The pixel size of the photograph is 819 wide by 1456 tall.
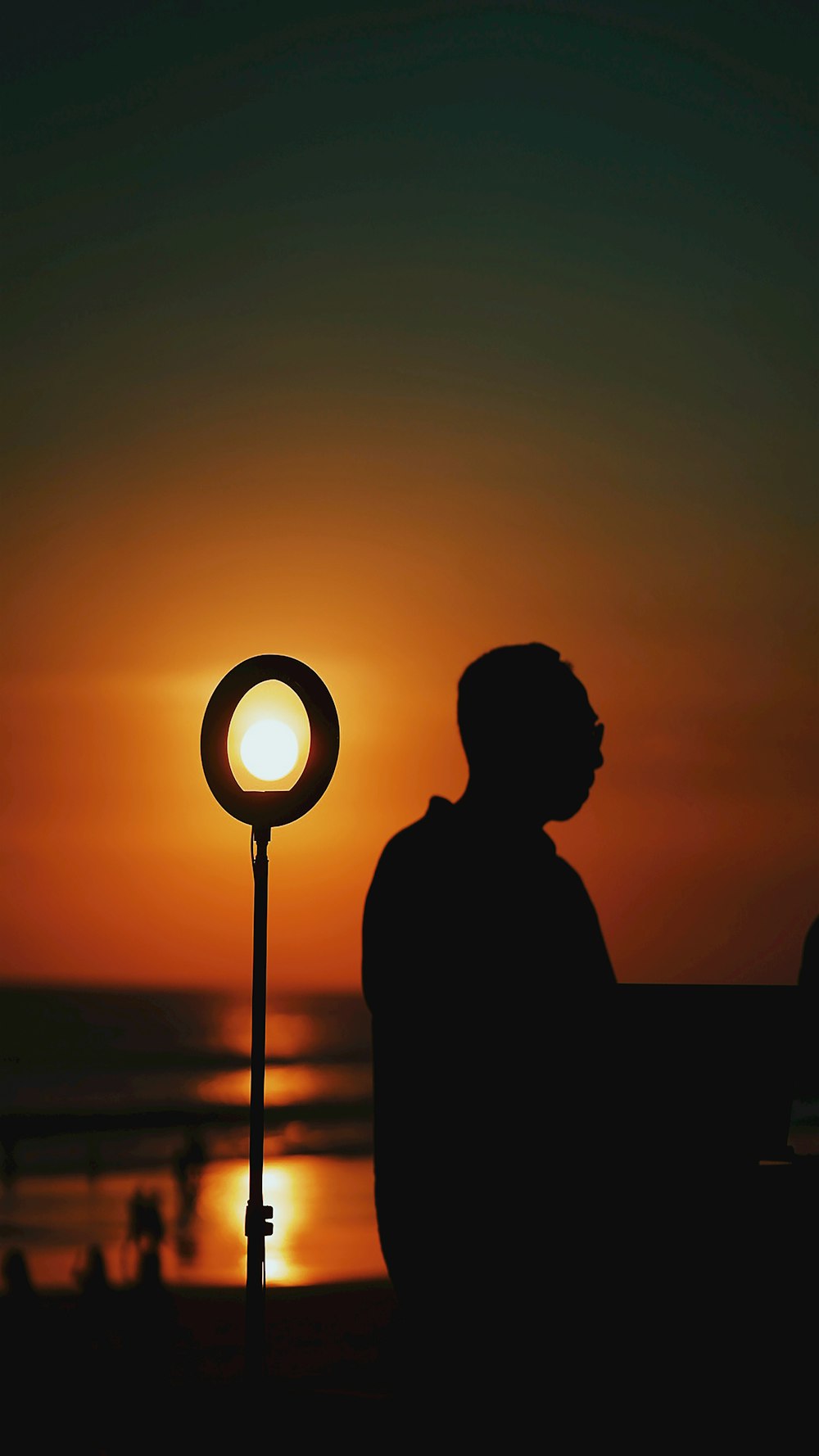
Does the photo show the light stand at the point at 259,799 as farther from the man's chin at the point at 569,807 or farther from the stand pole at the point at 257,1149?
the man's chin at the point at 569,807

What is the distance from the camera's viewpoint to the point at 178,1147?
24641mm

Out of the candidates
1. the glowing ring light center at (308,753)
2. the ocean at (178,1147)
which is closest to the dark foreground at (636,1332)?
the glowing ring light center at (308,753)

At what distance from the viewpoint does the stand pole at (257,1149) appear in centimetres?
421

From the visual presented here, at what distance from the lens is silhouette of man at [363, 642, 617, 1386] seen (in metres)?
2.00

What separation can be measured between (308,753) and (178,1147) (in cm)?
2146

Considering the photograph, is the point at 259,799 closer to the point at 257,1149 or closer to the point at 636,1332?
the point at 257,1149

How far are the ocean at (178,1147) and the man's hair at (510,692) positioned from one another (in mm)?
10713

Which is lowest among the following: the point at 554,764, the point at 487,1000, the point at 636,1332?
the point at 636,1332

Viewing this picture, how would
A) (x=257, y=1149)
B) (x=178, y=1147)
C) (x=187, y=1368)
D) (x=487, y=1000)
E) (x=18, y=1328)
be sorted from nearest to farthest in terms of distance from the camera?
(x=487, y=1000), (x=257, y=1149), (x=187, y=1368), (x=18, y=1328), (x=178, y=1147)

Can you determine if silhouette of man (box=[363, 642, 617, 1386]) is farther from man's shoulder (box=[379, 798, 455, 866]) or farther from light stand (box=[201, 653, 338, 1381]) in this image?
light stand (box=[201, 653, 338, 1381])

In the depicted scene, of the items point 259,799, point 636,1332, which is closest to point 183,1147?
point 259,799

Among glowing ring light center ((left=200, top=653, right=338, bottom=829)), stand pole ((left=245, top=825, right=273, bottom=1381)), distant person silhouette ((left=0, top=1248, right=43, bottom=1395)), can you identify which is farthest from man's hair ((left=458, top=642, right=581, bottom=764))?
distant person silhouette ((left=0, top=1248, right=43, bottom=1395))

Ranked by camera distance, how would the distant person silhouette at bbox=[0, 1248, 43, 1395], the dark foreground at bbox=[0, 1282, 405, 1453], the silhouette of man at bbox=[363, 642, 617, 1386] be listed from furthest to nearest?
the distant person silhouette at bbox=[0, 1248, 43, 1395] → the dark foreground at bbox=[0, 1282, 405, 1453] → the silhouette of man at bbox=[363, 642, 617, 1386]

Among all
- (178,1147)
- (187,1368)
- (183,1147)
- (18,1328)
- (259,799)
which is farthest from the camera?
(178,1147)
